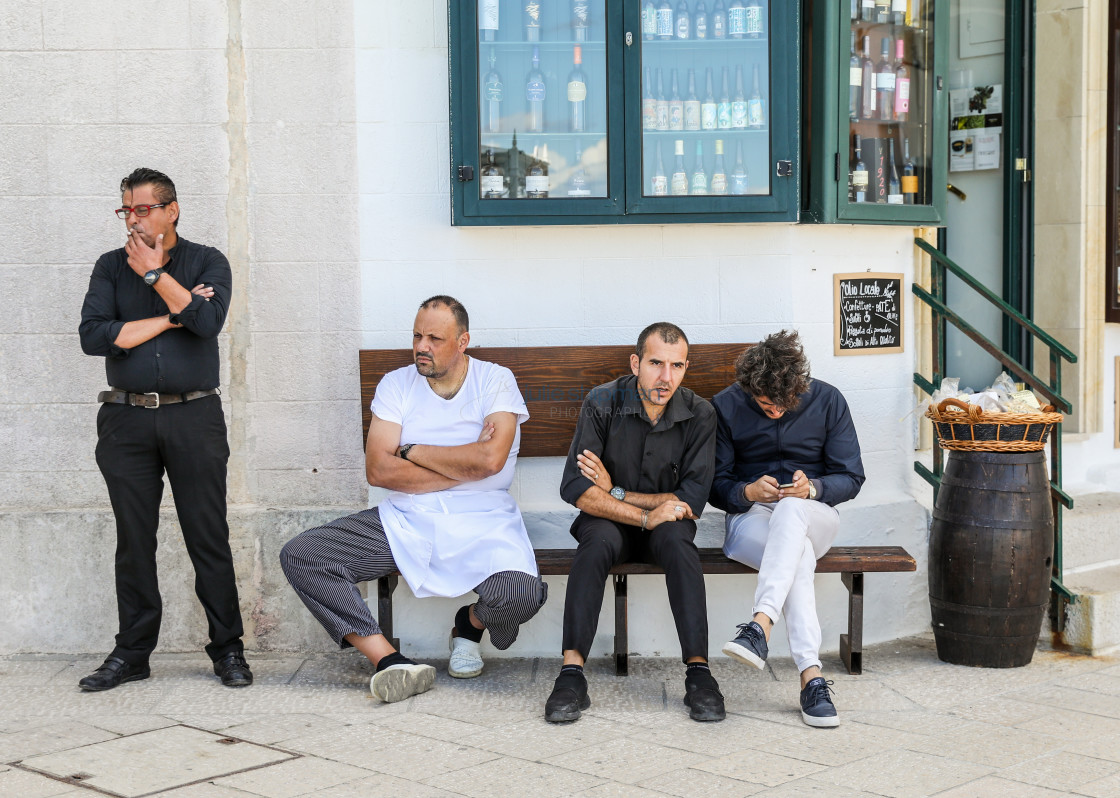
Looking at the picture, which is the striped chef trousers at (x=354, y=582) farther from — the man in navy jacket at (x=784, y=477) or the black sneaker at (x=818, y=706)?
the black sneaker at (x=818, y=706)

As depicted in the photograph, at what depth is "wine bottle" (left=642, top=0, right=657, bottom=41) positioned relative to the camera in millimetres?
4945

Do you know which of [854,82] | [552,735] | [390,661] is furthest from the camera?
[854,82]

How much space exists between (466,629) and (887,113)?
2838 mm

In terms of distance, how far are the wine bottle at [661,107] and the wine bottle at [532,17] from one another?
54 centimetres

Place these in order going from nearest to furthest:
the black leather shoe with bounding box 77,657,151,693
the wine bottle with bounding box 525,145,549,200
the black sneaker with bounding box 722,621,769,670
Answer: the black sneaker with bounding box 722,621,769,670
the black leather shoe with bounding box 77,657,151,693
the wine bottle with bounding box 525,145,549,200

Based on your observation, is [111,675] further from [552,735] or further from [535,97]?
[535,97]

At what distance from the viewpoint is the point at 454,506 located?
184 inches

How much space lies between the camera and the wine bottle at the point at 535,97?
504cm

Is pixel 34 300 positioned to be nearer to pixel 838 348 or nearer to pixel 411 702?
pixel 411 702

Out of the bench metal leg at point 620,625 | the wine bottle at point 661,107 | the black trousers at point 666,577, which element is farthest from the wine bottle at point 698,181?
the bench metal leg at point 620,625

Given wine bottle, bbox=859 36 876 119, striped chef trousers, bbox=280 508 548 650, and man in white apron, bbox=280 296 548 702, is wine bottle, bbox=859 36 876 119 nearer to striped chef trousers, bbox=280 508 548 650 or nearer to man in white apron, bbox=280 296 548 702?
man in white apron, bbox=280 296 548 702

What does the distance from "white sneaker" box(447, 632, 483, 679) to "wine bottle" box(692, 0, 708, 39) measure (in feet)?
8.60

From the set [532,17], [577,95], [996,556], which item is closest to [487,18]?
[532,17]

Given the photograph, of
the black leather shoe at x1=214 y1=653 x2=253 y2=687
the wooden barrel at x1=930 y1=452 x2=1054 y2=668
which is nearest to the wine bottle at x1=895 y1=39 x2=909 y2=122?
the wooden barrel at x1=930 y1=452 x2=1054 y2=668
